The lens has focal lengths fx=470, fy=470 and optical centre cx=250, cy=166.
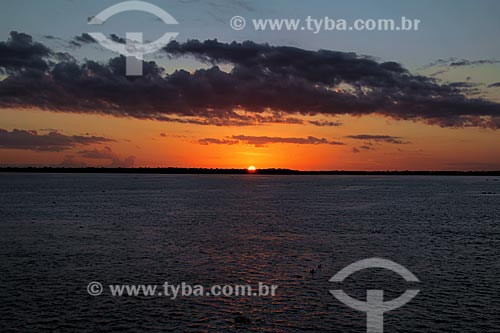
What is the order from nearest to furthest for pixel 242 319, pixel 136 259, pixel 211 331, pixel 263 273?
pixel 211 331
pixel 242 319
pixel 263 273
pixel 136 259

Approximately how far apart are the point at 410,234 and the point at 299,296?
37413mm

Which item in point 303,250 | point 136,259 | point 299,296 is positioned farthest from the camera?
point 303,250

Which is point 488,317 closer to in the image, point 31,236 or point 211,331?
point 211,331

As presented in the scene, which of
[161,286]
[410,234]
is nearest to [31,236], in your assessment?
[161,286]

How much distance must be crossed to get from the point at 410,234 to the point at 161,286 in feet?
137

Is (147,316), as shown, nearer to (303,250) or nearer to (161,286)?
(161,286)

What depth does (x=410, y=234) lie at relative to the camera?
6575 centimetres

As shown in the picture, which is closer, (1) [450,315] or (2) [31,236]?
(1) [450,315]

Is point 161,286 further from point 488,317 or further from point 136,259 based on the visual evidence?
point 488,317

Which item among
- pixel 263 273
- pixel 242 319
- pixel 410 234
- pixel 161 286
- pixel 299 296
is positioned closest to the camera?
pixel 242 319

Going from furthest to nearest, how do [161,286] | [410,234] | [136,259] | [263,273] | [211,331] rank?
[410,234]
[136,259]
[263,273]
[161,286]
[211,331]

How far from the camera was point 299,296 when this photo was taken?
33.5 meters

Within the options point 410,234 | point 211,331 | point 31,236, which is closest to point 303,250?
point 410,234

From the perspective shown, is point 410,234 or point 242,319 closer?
point 242,319
